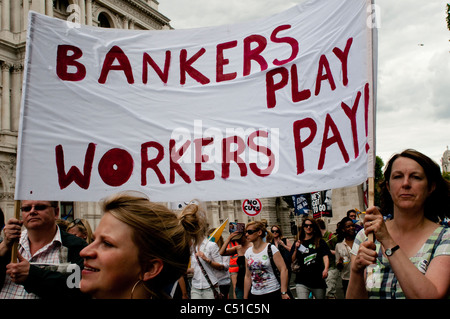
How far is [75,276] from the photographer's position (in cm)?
304

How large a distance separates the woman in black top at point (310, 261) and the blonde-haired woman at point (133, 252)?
4.62 meters

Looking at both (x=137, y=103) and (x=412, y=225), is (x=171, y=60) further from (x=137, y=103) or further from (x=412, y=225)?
(x=412, y=225)

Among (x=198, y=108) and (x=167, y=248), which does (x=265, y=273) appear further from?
(x=167, y=248)

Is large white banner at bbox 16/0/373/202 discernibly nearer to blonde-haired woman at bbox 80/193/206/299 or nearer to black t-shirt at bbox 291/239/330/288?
blonde-haired woman at bbox 80/193/206/299

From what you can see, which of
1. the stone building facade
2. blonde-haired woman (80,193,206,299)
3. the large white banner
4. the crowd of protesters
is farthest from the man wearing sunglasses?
the stone building facade

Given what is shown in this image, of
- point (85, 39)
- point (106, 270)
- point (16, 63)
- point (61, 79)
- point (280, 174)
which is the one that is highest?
point (16, 63)

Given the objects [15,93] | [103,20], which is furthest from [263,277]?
[103,20]

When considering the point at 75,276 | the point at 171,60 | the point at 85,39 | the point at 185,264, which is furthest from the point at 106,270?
the point at 85,39

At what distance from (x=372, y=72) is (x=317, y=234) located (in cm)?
470

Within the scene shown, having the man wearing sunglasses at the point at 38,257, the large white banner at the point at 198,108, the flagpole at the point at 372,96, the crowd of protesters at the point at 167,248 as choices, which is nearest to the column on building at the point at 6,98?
the large white banner at the point at 198,108

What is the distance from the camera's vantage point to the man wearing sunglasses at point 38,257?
2836 mm

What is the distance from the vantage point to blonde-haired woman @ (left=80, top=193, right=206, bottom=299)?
1.96 m

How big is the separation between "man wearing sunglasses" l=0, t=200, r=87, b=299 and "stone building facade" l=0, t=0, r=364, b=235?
18185 mm
